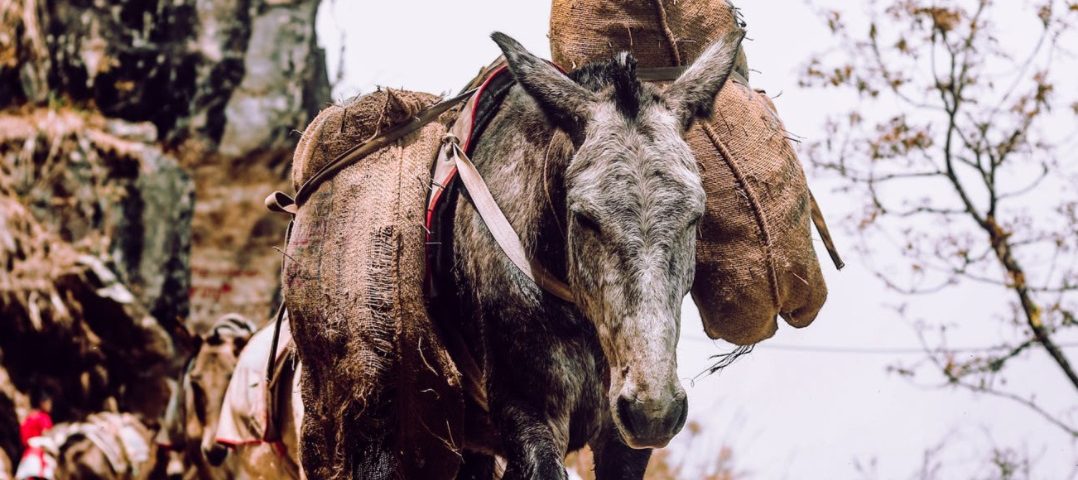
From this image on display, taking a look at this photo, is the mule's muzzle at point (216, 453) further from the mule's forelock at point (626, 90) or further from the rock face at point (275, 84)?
the mule's forelock at point (626, 90)

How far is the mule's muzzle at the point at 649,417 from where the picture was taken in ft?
8.90

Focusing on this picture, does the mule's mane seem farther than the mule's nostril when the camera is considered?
Yes

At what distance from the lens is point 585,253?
291cm

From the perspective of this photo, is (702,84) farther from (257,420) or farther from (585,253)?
(257,420)

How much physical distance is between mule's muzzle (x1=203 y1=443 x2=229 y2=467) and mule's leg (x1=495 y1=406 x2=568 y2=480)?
12.8 ft

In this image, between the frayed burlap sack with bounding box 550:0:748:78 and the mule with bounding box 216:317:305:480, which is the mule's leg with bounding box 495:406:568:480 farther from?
the mule with bounding box 216:317:305:480

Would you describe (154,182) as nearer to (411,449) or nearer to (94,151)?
(94,151)

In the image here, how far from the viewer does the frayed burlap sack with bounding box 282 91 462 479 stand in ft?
11.2

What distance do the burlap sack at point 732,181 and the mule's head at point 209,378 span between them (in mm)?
4190

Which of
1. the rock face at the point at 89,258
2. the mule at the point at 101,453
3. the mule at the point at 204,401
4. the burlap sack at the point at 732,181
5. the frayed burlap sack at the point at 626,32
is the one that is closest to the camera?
the burlap sack at the point at 732,181

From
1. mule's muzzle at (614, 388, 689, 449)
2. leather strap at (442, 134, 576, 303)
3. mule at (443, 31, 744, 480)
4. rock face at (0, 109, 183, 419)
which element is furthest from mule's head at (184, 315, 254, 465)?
mule's muzzle at (614, 388, 689, 449)

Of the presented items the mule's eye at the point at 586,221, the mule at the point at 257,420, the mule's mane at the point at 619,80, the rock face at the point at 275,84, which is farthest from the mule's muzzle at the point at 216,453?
the mule's eye at the point at 586,221

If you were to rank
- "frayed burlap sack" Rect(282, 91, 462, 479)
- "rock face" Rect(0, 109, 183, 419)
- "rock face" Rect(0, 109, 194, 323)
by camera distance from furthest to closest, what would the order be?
"rock face" Rect(0, 109, 194, 323) → "rock face" Rect(0, 109, 183, 419) → "frayed burlap sack" Rect(282, 91, 462, 479)

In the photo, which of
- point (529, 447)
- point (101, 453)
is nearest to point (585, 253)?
point (529, 447)
